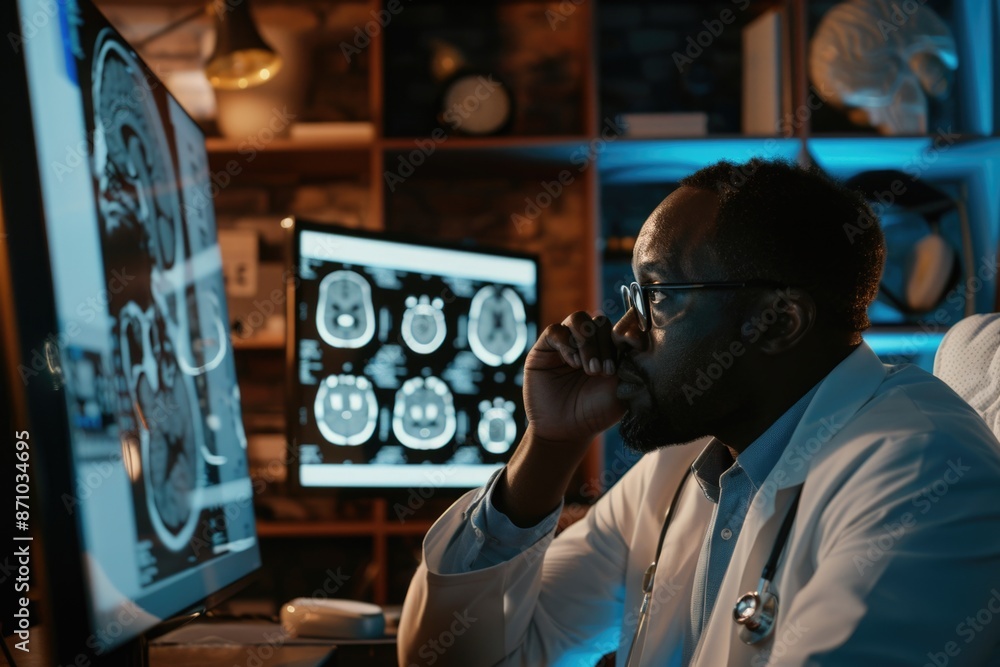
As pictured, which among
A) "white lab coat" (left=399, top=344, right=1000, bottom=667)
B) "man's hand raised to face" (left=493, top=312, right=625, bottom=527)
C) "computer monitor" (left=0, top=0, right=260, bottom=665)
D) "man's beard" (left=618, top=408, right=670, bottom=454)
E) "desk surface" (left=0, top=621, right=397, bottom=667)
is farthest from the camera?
"man's hand raised to face" (left=493, top=312, right=625, bottom=527)

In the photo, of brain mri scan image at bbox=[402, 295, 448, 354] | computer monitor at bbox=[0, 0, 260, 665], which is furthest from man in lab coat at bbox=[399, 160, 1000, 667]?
brain mri scan image at bbox=[402, 295, 448, 354]

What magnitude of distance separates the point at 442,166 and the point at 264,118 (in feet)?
1.85

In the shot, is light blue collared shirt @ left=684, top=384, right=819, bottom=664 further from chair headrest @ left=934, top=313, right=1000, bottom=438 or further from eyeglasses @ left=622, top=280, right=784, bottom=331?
chair headrest @ left=934, top=313, right=1000, bottom=438

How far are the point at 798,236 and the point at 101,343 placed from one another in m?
0.78

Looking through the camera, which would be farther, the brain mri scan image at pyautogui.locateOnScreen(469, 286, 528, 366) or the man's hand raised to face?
the brain mri scan image at pyautogui.locateOnScreen(469, 286, 528, 366)

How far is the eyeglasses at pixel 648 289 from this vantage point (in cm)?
115

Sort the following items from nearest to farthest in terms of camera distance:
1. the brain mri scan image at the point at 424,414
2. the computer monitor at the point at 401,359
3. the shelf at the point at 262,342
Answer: the computer monitor at the point at 401,359
the brain mri scan image at the point at 424,414
the shelf at the point at 262,342

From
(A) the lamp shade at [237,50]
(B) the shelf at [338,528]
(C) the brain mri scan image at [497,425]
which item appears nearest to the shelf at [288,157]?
(A) the lamp shade at [237,50]

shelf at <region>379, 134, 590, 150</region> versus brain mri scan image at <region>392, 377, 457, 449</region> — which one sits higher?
shelf at <region>379, 134, 590, 150</region>

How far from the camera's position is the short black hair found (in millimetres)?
1146

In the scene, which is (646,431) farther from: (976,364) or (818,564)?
(976,364)

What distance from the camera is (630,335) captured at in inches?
50.0

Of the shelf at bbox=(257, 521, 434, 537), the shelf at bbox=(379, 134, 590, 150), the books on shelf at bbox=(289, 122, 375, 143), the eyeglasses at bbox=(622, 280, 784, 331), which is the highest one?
the books on shelf at bbox=(289, 122, 375, 143)

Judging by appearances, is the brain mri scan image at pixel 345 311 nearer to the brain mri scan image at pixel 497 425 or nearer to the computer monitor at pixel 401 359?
the computer monitor at pixel 401 359
